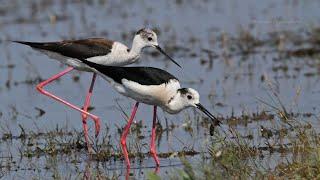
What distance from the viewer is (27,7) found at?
16.2 meters

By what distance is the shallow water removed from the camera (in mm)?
8484

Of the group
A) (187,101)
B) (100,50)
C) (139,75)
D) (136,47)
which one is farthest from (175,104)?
(100,50)

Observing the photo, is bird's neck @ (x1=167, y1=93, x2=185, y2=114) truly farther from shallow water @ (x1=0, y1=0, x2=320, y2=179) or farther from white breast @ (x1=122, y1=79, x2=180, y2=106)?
shallow water @ (x1=0, y1=0, x2=320, y2=179)

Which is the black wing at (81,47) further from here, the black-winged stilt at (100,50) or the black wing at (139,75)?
the black wing at (139,75)

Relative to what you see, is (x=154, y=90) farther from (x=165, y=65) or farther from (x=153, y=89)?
(x=165, y=65)

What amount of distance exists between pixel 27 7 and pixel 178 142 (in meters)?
8.52

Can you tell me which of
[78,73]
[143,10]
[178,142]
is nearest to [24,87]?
[78,73]

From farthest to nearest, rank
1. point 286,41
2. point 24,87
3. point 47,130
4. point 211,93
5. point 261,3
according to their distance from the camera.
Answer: point 261,3 < point 286,41 < point 24,87 < point 211,93 < point 47,130

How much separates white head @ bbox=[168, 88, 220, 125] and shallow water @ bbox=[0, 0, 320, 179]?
1.60ft

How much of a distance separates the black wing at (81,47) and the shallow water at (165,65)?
797 millimetres

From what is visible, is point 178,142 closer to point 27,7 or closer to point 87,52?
point 87,52

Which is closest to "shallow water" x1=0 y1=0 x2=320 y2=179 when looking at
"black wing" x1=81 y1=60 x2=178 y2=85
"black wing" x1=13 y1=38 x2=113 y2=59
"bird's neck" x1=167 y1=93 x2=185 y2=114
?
"bird's neck" x1=167 y1=93 x2=185 y2=114

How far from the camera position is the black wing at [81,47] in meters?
8.70

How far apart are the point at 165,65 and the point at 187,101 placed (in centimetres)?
461
